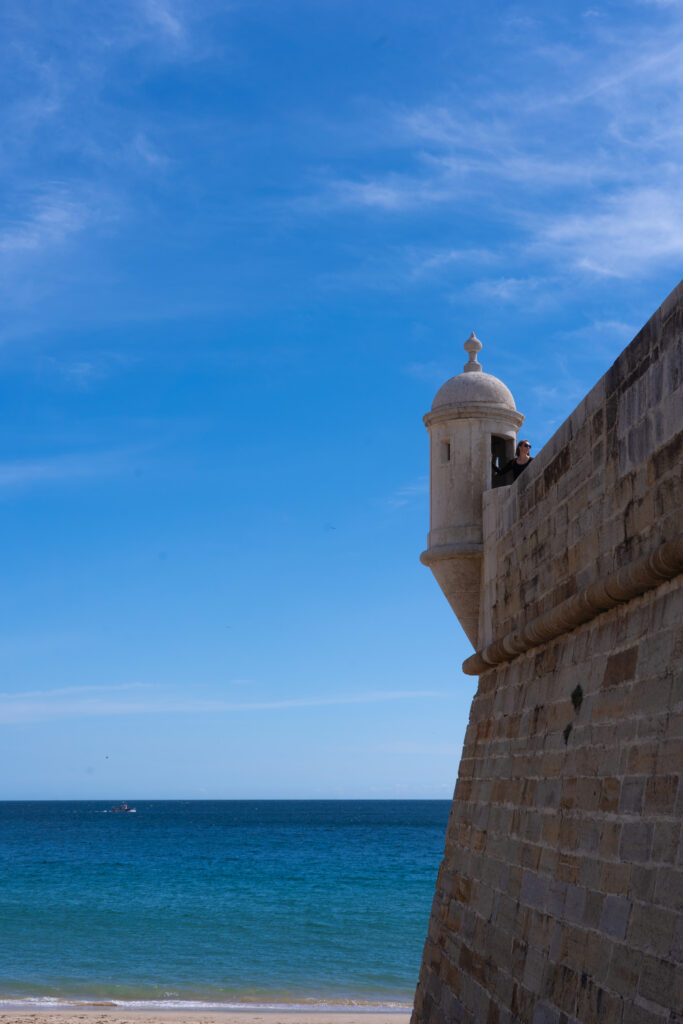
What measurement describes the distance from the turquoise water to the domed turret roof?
12103mm

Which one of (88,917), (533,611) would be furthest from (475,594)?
(88,917)

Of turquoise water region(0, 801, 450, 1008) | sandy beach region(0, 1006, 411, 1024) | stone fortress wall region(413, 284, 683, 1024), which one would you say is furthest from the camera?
turquoise water region(0, 801, 450, 1008)

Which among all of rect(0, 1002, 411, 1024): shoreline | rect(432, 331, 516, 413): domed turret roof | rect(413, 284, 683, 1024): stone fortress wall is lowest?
rect(0, 1002, 411, 1024): shoreline

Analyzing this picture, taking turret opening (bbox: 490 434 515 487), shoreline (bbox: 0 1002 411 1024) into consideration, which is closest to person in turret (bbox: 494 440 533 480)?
turret opening (bbox: 490 434 515 487)

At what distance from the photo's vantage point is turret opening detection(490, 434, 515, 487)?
8141 mm

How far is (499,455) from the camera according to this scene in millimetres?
8469

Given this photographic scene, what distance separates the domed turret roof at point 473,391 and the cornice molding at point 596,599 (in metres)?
2.18

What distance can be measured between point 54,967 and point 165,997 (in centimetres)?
444

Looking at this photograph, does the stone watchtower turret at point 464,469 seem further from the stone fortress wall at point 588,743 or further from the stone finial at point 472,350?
the stone fortress wall at point 588,743

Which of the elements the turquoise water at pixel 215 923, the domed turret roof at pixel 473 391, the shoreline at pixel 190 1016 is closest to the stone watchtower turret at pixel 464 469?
the domed turret roof at pixel 473 391

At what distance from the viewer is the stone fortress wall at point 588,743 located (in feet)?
12.7

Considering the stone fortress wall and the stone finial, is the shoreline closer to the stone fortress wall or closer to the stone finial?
the stone fortress wall

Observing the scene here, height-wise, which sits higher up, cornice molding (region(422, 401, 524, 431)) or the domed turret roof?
the domed turret roof

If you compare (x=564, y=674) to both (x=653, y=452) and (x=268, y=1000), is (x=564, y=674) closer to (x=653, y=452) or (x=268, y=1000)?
(x=653, y=452)
